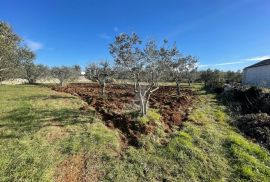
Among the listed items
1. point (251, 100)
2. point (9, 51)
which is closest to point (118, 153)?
point (251, 100)

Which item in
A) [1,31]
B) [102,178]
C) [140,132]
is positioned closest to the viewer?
[102,178]

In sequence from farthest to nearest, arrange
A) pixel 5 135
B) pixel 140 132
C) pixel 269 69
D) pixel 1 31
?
pixel 269 69
pixel 1 31
pixel 140 132
pixel 5 135

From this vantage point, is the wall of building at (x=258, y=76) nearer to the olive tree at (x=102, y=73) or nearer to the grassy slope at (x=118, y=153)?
the olive tree at (x=102, y=73)

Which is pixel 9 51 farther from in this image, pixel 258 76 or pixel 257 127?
pixel 258 76

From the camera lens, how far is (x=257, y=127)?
10.5 metres

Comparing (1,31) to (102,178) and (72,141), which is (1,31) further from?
(102,178)

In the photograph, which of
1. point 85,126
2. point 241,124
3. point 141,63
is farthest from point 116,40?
point 241,124

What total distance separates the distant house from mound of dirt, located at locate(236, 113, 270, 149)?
19307 mm

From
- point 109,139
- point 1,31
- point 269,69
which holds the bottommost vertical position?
point 109,139

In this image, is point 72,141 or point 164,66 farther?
point 164,66

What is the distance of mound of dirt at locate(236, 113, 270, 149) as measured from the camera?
9512mm

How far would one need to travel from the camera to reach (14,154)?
6973 mm

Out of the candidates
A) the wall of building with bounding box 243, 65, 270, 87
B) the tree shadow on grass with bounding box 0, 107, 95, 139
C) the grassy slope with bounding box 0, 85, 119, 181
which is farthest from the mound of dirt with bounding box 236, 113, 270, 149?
the wall of building with bounding box 243, 65, 270, 87

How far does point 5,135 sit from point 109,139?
4.38 m
